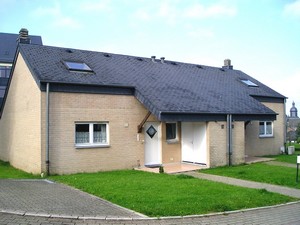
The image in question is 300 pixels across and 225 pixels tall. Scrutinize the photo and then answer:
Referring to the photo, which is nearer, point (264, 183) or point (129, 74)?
point (264, 183)

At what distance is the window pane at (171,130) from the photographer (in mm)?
19016

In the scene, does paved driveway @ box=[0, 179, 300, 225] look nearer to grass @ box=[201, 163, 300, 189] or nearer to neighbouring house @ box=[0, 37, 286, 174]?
grass @ box=[201, 163, 300, 189]

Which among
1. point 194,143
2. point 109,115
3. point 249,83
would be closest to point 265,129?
point 249,83

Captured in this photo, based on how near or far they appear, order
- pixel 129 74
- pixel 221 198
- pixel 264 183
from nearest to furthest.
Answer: pixel 221 198 < pixel 264 183 < pixel 129 74

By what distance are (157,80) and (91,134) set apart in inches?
216

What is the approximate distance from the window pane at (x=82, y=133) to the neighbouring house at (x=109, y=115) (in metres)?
0.04

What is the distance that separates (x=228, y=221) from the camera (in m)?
→ 8.12

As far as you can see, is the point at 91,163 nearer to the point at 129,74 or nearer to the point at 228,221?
the point at 129,74

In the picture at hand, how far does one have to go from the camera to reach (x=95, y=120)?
16359 mm

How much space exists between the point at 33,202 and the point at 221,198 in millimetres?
5083

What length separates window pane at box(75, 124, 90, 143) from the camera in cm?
1606

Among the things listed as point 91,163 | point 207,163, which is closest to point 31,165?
point 91,163

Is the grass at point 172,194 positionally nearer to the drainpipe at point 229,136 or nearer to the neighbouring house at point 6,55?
the drainpipe at point 229,136

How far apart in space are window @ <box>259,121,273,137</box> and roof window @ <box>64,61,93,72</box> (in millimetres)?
13038
